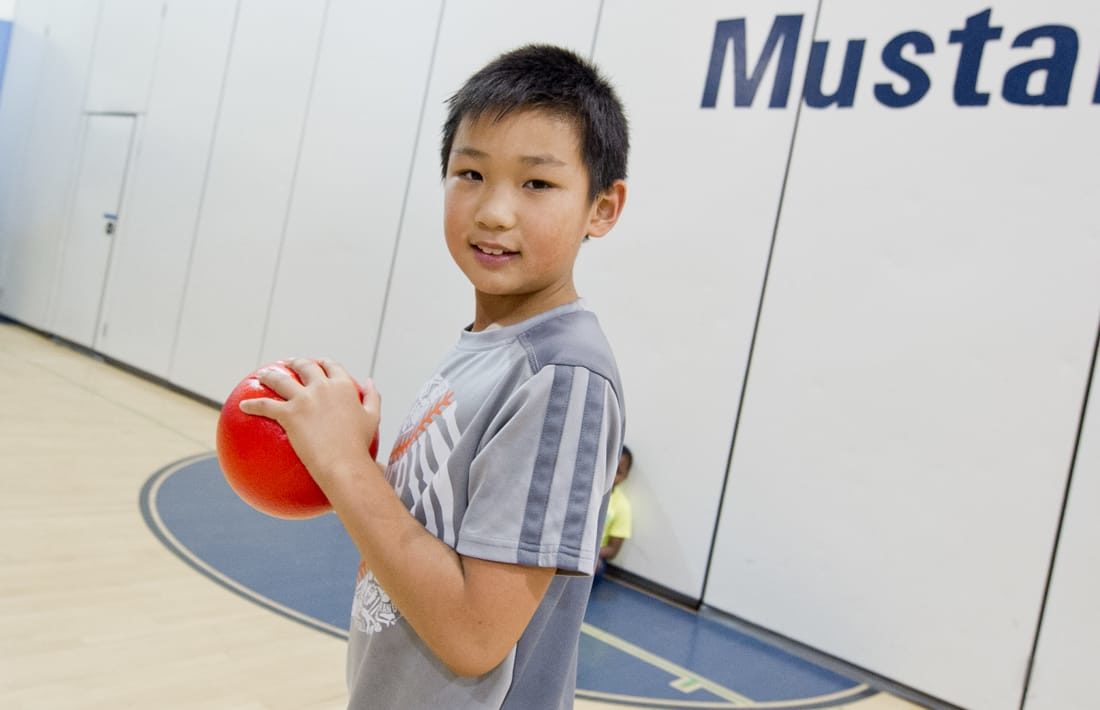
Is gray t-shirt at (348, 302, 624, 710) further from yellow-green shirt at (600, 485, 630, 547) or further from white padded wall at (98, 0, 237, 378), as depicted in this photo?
white padded wall at (98, 0, 237, 378)

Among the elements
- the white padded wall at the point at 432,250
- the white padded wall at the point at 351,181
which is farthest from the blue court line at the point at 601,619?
the white padded wall at the point at 351,181

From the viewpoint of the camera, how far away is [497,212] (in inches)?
36.9

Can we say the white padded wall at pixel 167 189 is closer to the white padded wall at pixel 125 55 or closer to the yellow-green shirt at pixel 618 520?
the white padded wall at pixel 125 55

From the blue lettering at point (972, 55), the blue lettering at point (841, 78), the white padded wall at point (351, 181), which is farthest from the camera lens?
the white padded wall at point (351, 181)

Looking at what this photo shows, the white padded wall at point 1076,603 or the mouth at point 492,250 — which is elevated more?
the mouth at point 492,250

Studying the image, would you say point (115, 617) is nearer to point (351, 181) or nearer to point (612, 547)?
point (612, 547)

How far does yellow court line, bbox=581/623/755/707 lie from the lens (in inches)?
116

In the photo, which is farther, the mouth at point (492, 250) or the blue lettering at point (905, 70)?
the blue lettering at point (905, 70)

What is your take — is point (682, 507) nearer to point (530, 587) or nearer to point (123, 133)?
point (530, 587)

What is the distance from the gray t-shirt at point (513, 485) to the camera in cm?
82

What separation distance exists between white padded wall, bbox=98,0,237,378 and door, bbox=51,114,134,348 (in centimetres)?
21

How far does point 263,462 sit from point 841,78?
10.2 ft

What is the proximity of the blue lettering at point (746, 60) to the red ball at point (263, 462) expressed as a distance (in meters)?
3.07

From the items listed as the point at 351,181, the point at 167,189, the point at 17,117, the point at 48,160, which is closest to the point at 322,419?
the point at 351,181
